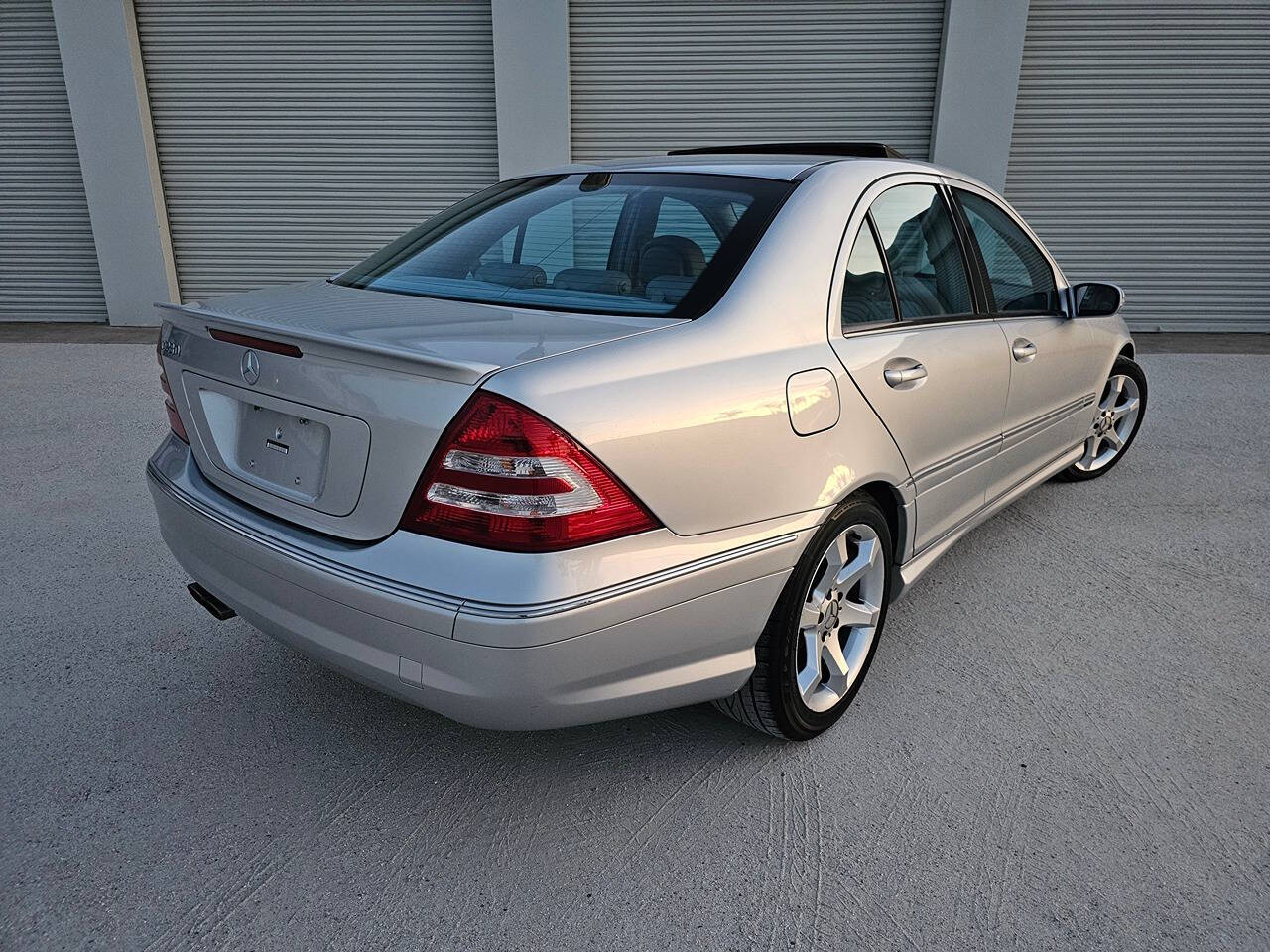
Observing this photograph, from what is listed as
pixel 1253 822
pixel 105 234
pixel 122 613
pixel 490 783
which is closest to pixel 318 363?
pixel 490 783

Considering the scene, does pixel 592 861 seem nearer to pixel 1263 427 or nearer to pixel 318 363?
pixel 318 363

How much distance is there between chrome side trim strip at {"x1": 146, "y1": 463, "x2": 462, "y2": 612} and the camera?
1.67m

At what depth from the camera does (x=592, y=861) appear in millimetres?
1941

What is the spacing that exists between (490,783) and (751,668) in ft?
2.33

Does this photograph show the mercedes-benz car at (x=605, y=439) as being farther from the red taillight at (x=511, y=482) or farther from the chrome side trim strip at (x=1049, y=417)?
the chrome side trim strip at (x=1049, y=417)

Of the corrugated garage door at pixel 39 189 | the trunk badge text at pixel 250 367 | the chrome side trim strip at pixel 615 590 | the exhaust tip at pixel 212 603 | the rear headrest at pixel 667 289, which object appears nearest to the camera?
the chrome side trim strip at pixel 615 590

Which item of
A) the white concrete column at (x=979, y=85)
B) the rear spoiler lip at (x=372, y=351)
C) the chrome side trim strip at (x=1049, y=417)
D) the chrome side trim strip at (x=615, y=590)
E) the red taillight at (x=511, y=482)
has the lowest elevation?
the chrome side trim strip at (x=1049, y=417)

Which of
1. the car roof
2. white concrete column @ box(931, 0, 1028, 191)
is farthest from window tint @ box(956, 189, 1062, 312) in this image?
white concrete column @ box(931, 0, 1028, 191)

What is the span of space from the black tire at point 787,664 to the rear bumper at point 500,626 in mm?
83

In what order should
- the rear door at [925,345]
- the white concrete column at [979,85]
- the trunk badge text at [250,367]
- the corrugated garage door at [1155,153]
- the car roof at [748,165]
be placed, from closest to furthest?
the trunk badge text at [250,367], the rear door at [925,345], the car roof at [748,165], the white concrete column at [979,85], the corrugated garage door at [1155,153]

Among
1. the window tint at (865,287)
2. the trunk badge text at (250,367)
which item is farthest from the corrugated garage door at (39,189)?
the window tint at (865,287)

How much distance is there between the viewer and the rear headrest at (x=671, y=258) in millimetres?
2189

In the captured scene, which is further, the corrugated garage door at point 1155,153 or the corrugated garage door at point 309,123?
the corrugated garage door at point 309,123

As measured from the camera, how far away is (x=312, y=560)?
1.84m
